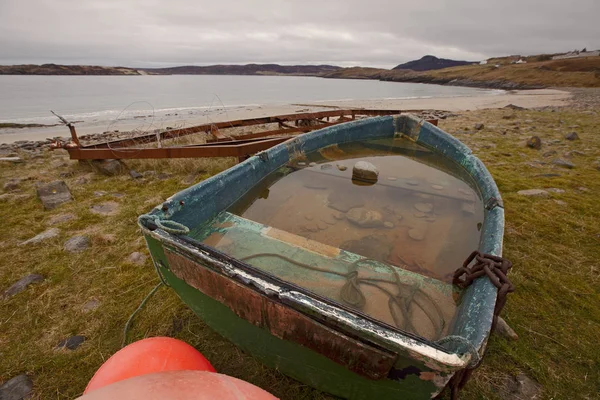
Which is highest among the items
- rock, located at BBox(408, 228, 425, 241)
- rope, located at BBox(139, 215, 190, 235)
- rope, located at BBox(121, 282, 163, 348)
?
rope, located at BBox(139, 215, 190, 235)

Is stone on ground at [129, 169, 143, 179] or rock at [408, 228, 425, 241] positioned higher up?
rock at [408, 228, 425, 241]

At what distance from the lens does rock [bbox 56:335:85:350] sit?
2516 millimetres

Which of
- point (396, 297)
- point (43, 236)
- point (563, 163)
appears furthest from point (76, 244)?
point (563, 163)

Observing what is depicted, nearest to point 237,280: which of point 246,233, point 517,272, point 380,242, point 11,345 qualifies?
point 246,233

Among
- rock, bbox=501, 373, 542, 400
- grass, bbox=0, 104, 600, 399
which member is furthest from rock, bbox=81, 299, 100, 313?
rock, bbox=501, 373, 542, 400

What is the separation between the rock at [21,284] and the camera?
303 cm

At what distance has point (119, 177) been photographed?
245 inches

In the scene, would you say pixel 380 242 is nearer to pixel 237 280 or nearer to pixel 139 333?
pixel 237 280

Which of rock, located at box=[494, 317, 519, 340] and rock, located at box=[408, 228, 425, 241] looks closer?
rock, located at box=[494, 317, 519, 340]

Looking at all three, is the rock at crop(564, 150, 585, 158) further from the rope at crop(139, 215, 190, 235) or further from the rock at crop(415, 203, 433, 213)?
the rope at crop(139, 215, 190, 235)

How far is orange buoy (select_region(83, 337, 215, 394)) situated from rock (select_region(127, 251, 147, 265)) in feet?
6.61

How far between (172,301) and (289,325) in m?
1.94

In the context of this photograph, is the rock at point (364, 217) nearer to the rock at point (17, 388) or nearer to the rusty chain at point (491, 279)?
the rusty chain at point (491, 279)

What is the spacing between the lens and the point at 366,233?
336 cm
